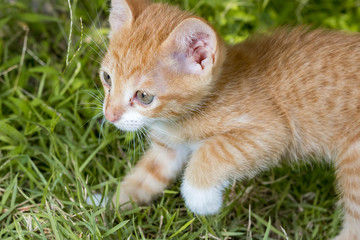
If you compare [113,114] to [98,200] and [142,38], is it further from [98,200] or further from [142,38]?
[98,200]

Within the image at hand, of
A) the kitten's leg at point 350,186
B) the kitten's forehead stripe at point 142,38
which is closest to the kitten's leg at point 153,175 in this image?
the kitten's forehead stripe at point 142,38

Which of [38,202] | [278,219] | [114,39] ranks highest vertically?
[114,39]

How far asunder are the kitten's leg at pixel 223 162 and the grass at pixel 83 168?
0.41 feet

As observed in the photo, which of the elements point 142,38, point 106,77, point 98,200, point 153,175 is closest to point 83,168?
point 98,200

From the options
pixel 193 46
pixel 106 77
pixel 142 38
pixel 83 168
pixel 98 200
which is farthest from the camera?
pixel 83 168

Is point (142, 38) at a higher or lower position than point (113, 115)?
higher

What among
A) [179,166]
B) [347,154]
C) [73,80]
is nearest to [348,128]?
[347,154]

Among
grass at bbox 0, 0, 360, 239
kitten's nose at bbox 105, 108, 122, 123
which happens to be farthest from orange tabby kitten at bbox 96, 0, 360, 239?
grass at bbox 0, 0, 360, 239

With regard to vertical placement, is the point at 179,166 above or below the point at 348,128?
below

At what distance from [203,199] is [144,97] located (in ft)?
1.70

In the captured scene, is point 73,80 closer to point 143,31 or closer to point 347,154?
point 143,31

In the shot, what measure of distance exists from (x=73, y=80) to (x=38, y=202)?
71 centimetres

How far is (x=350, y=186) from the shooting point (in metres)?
2.06

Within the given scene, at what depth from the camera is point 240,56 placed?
7.34 ft
